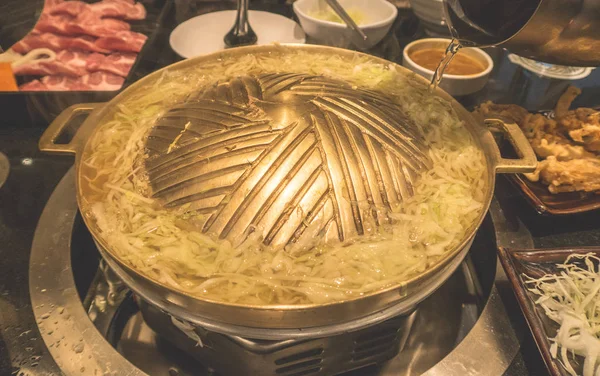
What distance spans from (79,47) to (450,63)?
3.54 m

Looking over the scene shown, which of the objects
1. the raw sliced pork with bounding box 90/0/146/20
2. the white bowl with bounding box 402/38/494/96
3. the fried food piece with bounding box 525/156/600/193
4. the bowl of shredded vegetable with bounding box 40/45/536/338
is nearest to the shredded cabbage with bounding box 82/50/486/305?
the bowl of shredded vegetable with bounding box 40/45/536/338

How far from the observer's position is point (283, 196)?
1.87m

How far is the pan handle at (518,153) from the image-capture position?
83.0 inches

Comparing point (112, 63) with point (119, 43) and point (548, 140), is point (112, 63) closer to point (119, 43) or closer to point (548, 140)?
point (119, 43)

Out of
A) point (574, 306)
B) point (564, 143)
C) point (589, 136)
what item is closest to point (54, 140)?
point (574, 306)

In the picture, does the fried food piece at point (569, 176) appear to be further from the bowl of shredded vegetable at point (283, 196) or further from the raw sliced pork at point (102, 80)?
the raw sliced pork at point (102, 80)

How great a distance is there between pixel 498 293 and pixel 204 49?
3.46 meters

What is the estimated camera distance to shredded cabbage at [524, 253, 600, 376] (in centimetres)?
195

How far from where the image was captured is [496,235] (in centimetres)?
265

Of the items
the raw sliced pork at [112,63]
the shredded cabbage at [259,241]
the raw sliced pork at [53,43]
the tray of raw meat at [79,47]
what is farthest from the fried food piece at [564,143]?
the raw sliced pork at [53,43]

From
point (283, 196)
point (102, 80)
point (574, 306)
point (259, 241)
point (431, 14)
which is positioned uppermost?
point (283, 196)

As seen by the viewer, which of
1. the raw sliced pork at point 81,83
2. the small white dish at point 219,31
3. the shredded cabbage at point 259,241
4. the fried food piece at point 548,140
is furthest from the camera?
the small white dish at point 219,31

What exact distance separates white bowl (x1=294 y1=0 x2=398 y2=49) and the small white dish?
30cm

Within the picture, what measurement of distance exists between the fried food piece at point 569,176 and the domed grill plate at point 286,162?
1074 millimetres
